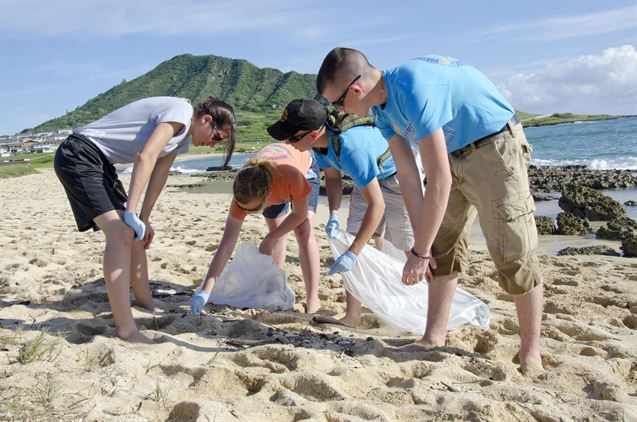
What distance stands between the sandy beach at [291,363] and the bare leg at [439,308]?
11cm

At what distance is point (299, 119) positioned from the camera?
338 centimetres

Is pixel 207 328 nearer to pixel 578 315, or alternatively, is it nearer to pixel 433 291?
pixel 433 291

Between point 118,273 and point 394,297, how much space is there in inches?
62.9

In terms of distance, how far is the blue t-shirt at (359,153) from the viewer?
3.37 metres

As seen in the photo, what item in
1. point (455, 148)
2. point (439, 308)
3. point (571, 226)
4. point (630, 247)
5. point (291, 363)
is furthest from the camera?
point (571, 226)

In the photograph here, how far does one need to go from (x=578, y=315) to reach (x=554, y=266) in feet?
5.76

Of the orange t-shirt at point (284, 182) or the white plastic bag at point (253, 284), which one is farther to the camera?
the white plastic bag at point (253, 284)

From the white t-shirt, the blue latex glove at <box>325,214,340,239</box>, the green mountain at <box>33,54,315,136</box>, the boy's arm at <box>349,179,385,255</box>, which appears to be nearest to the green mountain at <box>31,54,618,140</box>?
the green mountain at <box>33,54,315,136</box>

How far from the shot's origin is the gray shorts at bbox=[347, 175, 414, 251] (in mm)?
3932

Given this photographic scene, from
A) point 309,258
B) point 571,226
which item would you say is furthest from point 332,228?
point 571,226

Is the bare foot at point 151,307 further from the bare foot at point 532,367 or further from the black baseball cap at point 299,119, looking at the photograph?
the bare foot at point 532,367

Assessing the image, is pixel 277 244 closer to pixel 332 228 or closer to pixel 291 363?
pixel 332 228

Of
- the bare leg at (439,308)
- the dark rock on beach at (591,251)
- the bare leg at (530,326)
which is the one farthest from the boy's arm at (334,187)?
the dark rock on beach at (591,251)

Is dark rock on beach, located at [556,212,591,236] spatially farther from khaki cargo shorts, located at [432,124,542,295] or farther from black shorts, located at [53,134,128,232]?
black shorts, located at [53,134,128,232]
